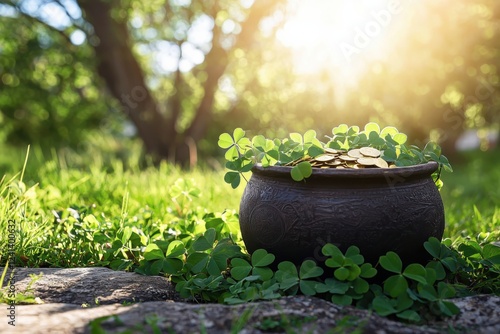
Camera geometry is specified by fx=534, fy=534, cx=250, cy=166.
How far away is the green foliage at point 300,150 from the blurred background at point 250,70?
443 cm

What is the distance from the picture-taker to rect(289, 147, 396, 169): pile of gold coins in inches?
93.0

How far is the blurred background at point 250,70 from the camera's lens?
7.98 metres

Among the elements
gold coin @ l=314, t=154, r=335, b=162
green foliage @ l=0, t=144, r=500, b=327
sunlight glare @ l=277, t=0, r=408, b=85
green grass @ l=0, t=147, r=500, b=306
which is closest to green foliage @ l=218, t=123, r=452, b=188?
gold coin @ l=314, t=154, r=335, b=162

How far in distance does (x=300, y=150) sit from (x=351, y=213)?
0.43m

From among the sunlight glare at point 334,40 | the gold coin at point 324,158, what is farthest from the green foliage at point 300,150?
the sunlight glare at point 334,40

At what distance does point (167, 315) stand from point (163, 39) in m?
8.12

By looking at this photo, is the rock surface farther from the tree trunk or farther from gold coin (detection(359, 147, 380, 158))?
the tree trunk

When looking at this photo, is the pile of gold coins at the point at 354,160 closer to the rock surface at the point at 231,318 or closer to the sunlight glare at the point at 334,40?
the rock surface at the point at 231,318

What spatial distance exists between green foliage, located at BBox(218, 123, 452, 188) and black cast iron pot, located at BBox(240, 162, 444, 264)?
0.36 ft

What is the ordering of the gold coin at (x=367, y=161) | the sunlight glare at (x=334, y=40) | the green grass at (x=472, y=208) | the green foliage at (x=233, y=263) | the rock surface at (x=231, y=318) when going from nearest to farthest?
the rock surface at (x=231, y=318) → the green foliage at (x=233, y=263) → the gold coin at (x=367, y=161) → the green grass at (x=472, y=208) → the sunlight glare at (x=334, y=40)

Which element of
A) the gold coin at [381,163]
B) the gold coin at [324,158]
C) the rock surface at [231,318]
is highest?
the gold coin at [324,158]

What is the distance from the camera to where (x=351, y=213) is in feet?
7.34

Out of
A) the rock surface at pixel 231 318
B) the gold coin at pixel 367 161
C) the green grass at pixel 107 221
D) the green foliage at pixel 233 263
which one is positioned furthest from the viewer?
the green grass at pixel 107 221

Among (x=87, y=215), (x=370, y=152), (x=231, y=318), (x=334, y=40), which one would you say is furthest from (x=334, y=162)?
(x=334, y=40)
